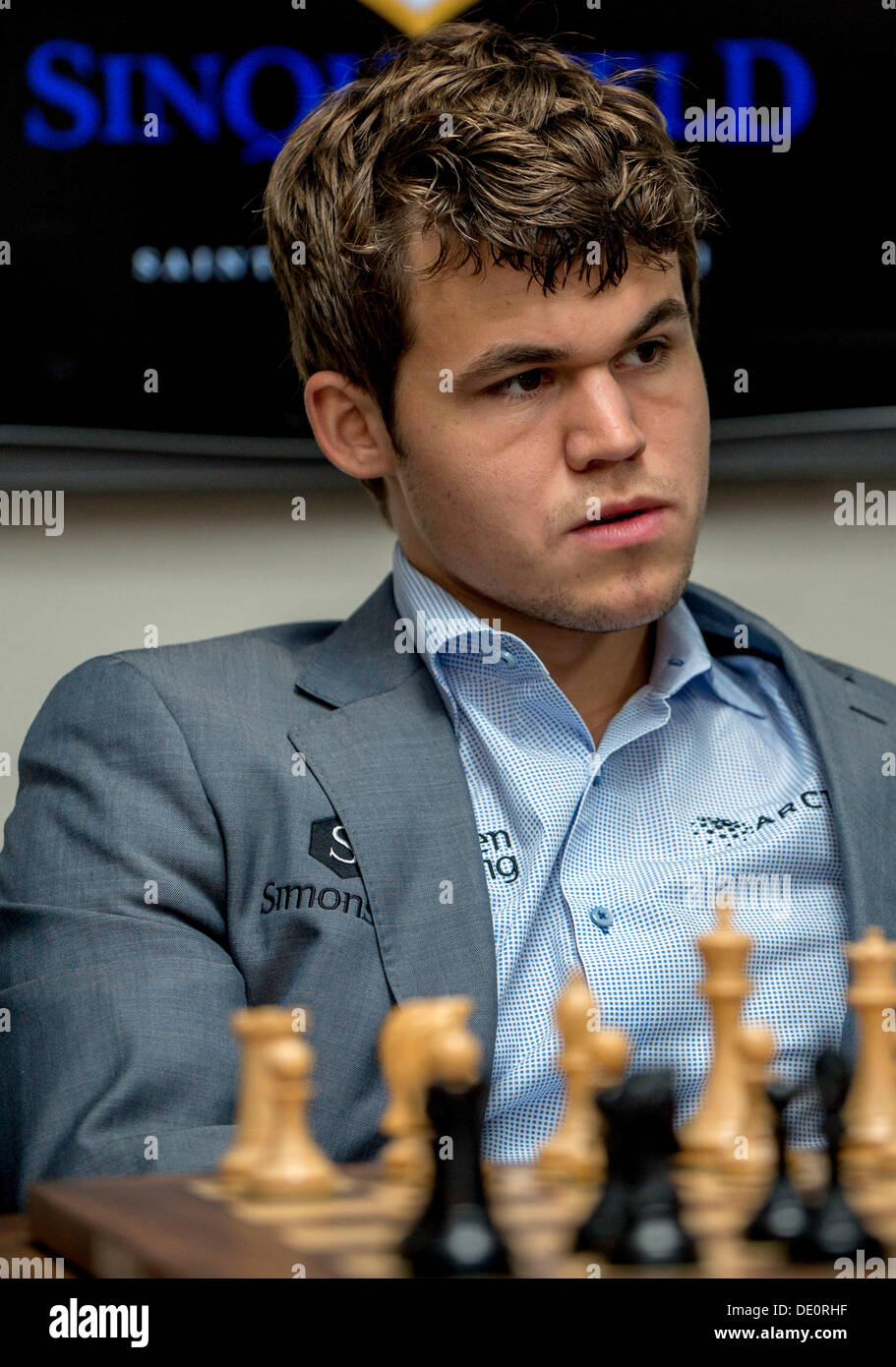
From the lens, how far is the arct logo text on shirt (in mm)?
1696

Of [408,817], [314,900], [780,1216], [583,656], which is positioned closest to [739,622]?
[583,656]

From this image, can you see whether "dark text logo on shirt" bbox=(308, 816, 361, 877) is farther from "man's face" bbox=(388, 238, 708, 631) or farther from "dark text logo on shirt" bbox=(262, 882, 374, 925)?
"man's face" bbox=(388, 238, 708, 631)

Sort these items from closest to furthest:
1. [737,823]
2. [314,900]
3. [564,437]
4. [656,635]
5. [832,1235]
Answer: [832,1235] < [314,900] < [564,437] < [737,823] < [656,635]

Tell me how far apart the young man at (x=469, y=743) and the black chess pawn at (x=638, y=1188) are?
0.61 m

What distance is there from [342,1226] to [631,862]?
0.87 meters

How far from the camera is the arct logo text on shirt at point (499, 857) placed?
5.57 ft

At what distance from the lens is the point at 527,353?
169 centimetres

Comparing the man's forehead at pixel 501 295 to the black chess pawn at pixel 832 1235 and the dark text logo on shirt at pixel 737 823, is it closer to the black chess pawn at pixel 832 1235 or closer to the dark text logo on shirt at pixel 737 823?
the dark text logo on shirt at pixel 737 823

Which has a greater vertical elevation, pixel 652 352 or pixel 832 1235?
pixel 652 352

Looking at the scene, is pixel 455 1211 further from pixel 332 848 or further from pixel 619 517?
pixel 619 517

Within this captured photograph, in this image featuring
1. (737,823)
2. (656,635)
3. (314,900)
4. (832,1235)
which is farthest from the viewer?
(656,635)

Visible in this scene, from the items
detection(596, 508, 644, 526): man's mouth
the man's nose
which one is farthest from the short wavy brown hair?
detection(596, 508, 644, 526): man's mouth
